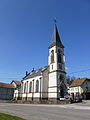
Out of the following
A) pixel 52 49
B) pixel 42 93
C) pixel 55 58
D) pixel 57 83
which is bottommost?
pixel 42 93

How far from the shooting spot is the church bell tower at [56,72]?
30.7m

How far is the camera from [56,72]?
1247 inches

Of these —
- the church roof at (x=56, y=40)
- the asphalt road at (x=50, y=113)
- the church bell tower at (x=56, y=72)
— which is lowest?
the asphalt road at (x=50, y=113)

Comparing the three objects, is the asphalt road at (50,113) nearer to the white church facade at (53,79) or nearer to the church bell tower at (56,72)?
the church bell tower at (56,72)

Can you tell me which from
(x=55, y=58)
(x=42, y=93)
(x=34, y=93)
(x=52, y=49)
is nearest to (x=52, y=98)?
(x=42, y=93)

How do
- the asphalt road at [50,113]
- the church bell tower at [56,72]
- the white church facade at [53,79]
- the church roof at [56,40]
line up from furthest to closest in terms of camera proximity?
the church roof at [56,40] → the white church facade at [53,79] → the church bell tower at [56,72] → the asphalt road at [50,113]

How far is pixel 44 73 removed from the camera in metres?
34.5

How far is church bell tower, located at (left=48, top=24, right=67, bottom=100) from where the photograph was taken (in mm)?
30688

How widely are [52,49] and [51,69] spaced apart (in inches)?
270

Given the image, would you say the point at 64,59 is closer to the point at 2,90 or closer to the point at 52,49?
the point at 52,49

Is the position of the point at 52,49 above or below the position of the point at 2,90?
above

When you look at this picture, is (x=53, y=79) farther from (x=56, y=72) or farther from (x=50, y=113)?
(x=50, y=113)

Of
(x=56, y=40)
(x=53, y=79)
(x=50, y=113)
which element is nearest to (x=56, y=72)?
(x=53, y=79)

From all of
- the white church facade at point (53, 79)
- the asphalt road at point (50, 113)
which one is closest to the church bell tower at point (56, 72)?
the white church facade at point (53, 79)
